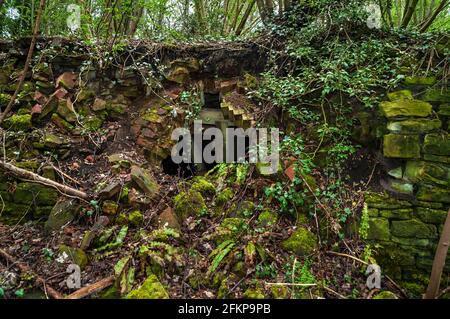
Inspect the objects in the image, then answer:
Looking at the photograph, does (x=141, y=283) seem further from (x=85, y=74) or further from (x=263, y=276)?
(x=85, y=74)

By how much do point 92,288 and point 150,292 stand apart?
739 millimetres

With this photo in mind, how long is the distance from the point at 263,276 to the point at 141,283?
4.48ft

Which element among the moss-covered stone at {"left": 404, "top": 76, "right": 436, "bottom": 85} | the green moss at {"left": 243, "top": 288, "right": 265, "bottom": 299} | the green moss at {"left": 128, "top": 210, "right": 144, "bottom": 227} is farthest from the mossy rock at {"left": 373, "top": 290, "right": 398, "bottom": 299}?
the green moss at {"left": 128, "top": 210, "right": 144, "bottom": 227}

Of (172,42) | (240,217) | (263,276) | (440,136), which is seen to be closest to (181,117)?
(172,42)

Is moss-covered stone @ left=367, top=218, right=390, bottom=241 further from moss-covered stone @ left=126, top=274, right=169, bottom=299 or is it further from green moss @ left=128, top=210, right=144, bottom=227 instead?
green moss @ left=128, top=210, right=144, bottom=227

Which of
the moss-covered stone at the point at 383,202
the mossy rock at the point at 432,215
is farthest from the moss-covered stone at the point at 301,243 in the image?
the mossy rock at the point at 432,215

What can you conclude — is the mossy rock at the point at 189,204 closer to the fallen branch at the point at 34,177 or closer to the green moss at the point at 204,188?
the green moss at the point at 204,188

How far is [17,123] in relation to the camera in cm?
439

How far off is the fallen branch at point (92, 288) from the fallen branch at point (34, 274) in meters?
0.15

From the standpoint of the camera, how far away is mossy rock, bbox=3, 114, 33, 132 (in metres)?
4.38

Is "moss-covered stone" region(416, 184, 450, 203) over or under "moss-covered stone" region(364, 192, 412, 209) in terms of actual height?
over

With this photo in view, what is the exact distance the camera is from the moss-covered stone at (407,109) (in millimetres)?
3480

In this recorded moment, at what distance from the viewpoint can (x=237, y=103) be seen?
4.84 metres

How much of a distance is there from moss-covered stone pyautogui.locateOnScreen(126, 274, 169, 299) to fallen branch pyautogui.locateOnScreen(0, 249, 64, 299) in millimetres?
859
